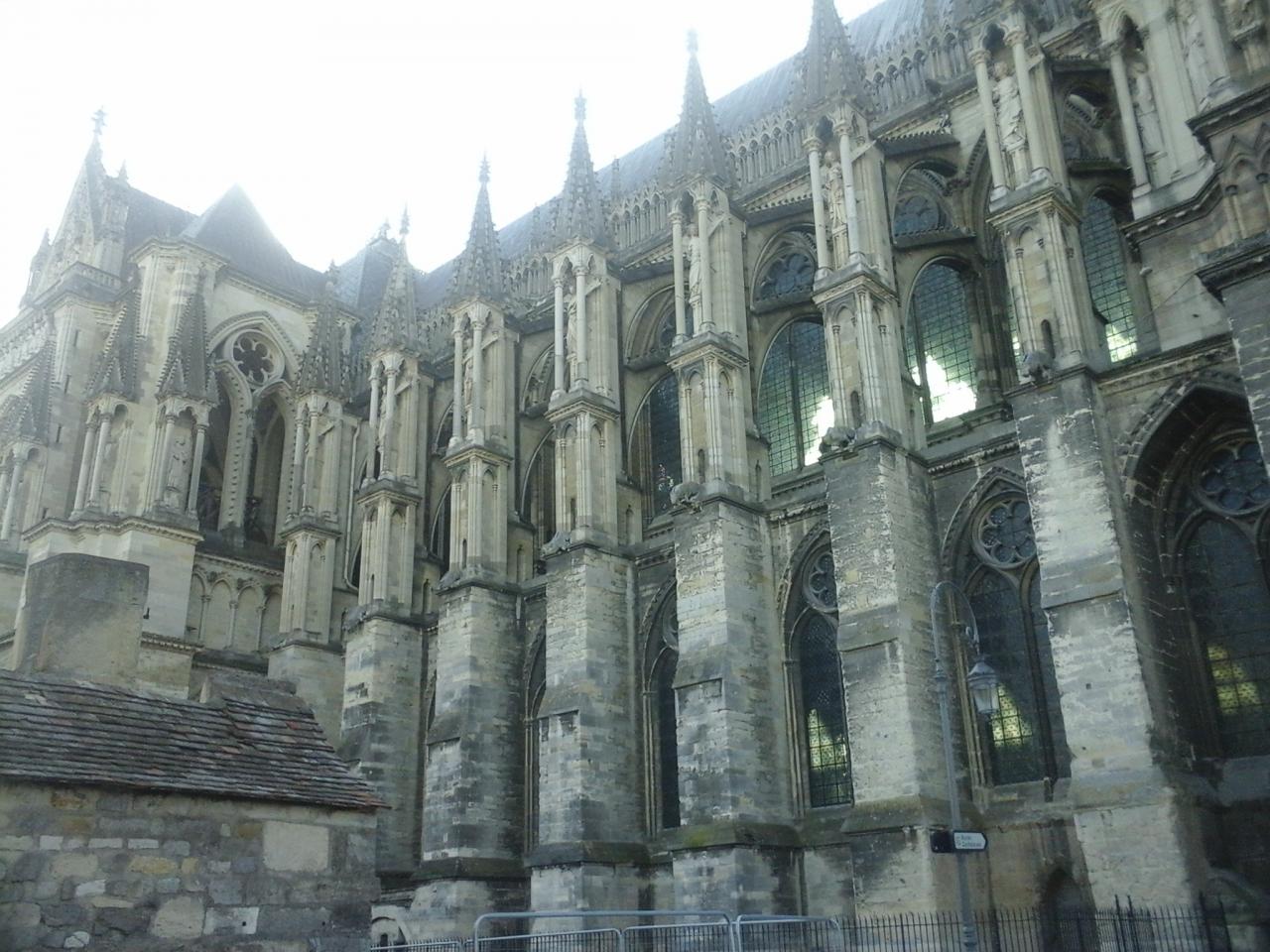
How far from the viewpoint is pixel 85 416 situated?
104 feet

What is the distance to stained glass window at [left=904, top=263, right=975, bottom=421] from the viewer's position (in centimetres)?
2162

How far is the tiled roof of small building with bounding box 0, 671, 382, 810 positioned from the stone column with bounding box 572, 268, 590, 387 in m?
14.3

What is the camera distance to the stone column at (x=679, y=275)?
22.8 meters

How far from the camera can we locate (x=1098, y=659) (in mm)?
15156

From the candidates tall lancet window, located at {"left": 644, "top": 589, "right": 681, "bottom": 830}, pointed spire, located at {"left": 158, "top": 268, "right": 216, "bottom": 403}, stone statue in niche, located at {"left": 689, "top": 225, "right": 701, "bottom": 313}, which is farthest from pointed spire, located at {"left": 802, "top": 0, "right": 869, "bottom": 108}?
pointed spire, located at {"left": 158, "top": 268, "right": 216, "bottom": 403}

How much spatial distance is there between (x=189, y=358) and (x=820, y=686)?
19899 mm

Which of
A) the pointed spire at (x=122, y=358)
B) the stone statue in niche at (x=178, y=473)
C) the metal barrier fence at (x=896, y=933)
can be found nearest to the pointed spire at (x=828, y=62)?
the metal barrier fence at (x=896, y=933)

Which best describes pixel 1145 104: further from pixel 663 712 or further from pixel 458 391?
pixel 458 391

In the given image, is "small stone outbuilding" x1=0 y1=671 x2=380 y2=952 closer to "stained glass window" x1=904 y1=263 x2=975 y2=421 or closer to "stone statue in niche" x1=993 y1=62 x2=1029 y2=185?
"stone statue in niche" x1=993 y1=62 x2=1029 y2=185

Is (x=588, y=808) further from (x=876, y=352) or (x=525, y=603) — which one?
(x=876, y=352)

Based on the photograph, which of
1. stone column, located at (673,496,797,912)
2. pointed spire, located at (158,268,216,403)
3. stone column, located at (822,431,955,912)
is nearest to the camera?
stone column, located at (822,431,955,912)

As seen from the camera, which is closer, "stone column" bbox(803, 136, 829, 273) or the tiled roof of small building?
the tiled roof of small building


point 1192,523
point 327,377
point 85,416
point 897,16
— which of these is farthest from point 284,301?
point 1192,523

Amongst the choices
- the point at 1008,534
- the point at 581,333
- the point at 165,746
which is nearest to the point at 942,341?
the point at 1008,534
